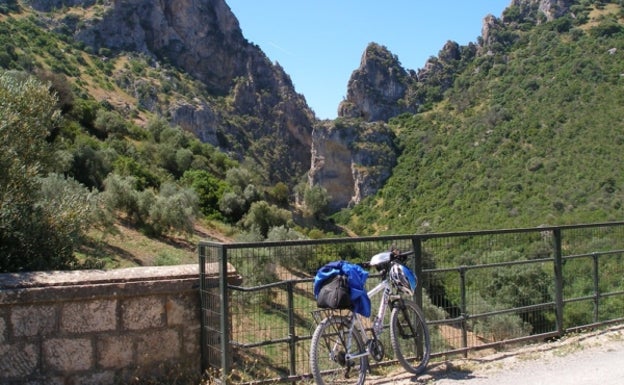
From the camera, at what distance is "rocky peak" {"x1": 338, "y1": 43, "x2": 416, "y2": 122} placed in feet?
370

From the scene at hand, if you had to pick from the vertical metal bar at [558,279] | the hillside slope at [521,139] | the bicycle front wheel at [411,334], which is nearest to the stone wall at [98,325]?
the bicycle front wheel at [411,334]

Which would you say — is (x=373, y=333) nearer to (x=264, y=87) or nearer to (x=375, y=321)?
(x=375, y=321)

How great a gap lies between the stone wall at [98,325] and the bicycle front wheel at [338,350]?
1.22 metres

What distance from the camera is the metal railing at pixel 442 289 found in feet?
18.0

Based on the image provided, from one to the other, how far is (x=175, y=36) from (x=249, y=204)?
8318 cm

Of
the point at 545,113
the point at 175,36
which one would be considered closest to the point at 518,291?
the point at 545,113

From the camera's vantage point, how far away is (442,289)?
22.7 feet

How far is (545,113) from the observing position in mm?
68438

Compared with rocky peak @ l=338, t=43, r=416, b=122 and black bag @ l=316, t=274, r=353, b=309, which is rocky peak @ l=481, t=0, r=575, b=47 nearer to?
rocky peak @ l=338, t=43, r=416, b=122

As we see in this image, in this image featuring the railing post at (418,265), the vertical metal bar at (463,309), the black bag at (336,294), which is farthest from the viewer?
the vertical metal bar at (463,309)

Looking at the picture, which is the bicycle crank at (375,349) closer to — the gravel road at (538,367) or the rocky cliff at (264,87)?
the gravel road at (538,367)

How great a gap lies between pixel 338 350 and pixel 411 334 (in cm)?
133

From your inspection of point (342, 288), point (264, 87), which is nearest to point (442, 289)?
point (342, 288)

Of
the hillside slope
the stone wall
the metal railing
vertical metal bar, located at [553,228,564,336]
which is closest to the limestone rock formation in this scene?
the hillside slope
